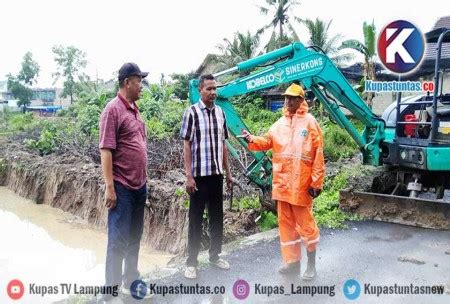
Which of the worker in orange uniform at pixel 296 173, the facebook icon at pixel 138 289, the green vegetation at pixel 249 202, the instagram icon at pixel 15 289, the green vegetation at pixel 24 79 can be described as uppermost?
the green vegetation at pixel 24 79

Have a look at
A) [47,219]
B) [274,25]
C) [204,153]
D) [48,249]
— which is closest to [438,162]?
[204,153]

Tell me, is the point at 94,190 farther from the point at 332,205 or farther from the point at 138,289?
the point at 138,289

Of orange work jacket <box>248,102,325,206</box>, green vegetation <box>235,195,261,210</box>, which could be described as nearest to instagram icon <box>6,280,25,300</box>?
green vegetation <box>235,195,261,210</box>

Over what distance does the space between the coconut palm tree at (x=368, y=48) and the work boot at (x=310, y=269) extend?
1702cm

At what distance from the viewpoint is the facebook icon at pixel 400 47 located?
720 centimetres

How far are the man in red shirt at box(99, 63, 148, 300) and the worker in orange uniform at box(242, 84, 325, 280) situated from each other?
1.40 metres

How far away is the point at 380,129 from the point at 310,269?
11.4 ft

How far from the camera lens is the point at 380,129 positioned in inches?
266

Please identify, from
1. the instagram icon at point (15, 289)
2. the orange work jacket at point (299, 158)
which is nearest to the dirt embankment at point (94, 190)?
the orange work jacket at point (299, 158)

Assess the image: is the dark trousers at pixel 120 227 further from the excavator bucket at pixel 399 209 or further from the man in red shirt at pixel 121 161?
the excavator bucket at pixel 399 209

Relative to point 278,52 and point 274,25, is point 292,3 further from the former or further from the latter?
point 278,52

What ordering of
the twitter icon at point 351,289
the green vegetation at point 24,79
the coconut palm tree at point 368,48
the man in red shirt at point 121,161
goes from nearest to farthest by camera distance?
the man in red shirt at point 121,161 < the twitter icon at point 351,289 < the coconut palm tree at point 368,48 < the green vegetation at point 24,79

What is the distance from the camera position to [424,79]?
7.32 m

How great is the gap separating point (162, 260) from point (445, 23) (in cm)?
1558
